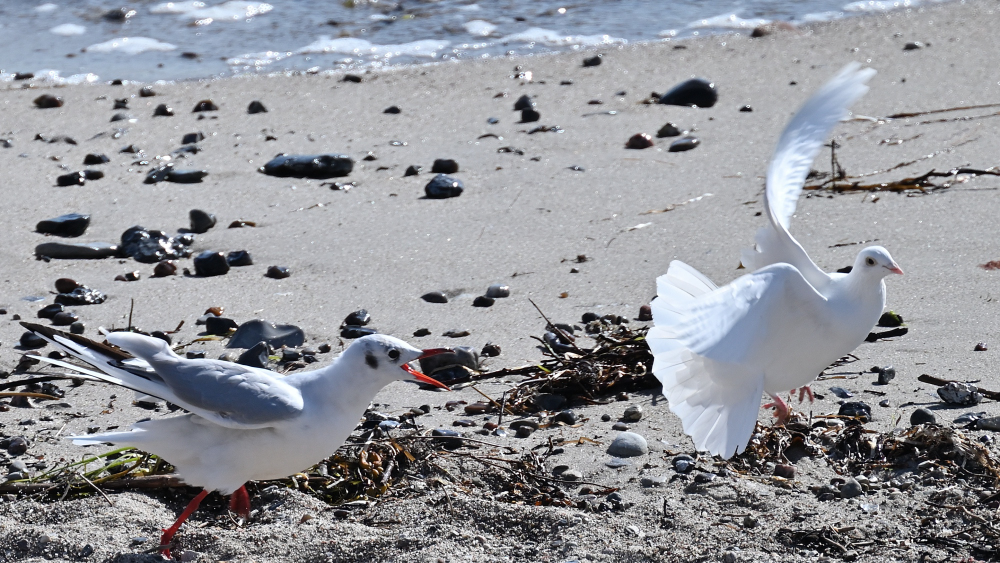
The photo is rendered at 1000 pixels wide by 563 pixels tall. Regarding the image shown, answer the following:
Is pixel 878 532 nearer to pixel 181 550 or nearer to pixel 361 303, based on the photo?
pixel 181 550

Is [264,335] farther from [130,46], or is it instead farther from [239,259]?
[130,46]

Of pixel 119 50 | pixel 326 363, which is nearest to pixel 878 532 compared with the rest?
pixel 326 363

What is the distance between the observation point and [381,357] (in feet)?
11.7

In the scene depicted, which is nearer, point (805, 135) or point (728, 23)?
point (805, 135)

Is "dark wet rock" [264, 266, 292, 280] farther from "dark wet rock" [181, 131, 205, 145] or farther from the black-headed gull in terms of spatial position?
"dark wet rock" [181, 131, 205, 145]

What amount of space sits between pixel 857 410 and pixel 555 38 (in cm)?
772

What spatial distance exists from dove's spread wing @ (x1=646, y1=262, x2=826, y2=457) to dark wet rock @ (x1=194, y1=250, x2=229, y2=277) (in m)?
2.96

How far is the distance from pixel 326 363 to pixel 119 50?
7.46m

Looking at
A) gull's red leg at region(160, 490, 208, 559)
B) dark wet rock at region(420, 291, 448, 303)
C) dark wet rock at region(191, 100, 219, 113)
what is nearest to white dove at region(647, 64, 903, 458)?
gull's red leg at region(160, 490, 208, 559)

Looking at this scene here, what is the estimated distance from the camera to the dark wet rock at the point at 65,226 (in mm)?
6270

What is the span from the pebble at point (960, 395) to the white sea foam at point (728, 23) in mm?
7715

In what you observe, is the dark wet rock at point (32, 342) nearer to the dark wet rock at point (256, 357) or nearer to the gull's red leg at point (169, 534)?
the dark wet rock at point (256, 357)

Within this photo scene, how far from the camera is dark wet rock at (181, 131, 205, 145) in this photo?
25.7 ft

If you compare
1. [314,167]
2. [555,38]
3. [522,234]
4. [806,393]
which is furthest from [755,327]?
[555,38]
